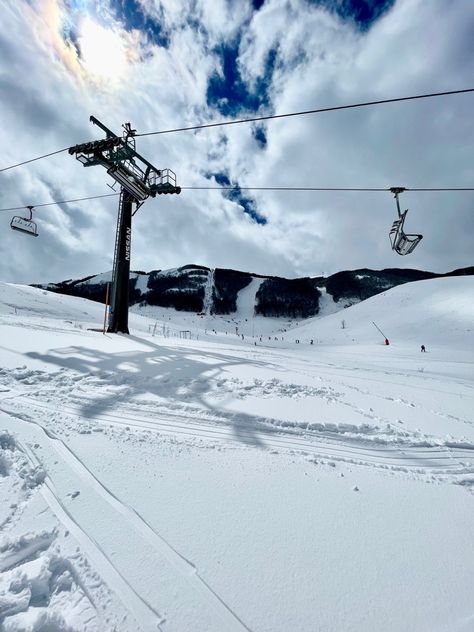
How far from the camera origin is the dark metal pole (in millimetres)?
14711

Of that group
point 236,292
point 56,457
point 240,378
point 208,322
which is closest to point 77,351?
point 240,378

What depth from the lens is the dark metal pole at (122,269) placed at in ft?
48.3

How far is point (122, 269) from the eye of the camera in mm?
15000

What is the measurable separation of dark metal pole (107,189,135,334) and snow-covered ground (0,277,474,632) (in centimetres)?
921

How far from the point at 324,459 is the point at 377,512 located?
883 millimetres

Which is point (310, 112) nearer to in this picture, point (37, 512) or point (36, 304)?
point (37, 512)

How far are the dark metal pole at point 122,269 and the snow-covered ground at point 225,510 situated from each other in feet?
30.2

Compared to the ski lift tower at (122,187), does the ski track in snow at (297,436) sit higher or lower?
lower

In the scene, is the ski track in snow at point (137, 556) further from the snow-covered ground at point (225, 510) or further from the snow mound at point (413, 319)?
the snow mound at point (413, 319)

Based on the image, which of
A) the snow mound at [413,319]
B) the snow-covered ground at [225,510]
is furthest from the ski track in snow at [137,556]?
the snow mound at [413,319]

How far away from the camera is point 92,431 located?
369 cm

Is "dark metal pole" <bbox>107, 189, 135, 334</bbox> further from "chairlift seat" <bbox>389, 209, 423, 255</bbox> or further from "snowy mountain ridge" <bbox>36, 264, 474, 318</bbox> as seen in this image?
"snowy mountain ridge" <bbox>36, 264, 474, 318</bbox>

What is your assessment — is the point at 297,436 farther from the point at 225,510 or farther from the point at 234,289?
the point at 234,289

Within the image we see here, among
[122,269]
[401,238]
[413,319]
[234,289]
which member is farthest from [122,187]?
[234,289]
